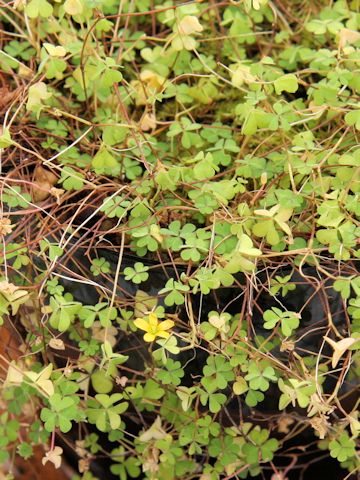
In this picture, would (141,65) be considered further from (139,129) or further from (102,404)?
(102,404)

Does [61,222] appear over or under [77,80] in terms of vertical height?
under

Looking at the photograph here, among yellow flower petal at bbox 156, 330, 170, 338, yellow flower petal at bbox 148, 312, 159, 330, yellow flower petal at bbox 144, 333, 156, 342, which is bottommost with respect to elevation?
yellow flower petal at bbox 156, 330, 170, 338

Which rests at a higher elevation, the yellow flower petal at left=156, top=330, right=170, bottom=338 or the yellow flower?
the yellow flower

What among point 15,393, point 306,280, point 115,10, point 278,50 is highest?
point 115,10

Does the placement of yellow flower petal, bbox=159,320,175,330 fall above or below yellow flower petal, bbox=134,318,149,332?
below

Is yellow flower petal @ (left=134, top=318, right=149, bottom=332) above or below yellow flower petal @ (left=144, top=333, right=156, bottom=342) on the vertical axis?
above

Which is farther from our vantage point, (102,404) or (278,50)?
(278,50)

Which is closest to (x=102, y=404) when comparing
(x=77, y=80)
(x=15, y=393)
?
(x=15, y=393)

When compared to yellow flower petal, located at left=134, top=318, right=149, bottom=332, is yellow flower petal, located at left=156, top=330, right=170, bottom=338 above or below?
below
